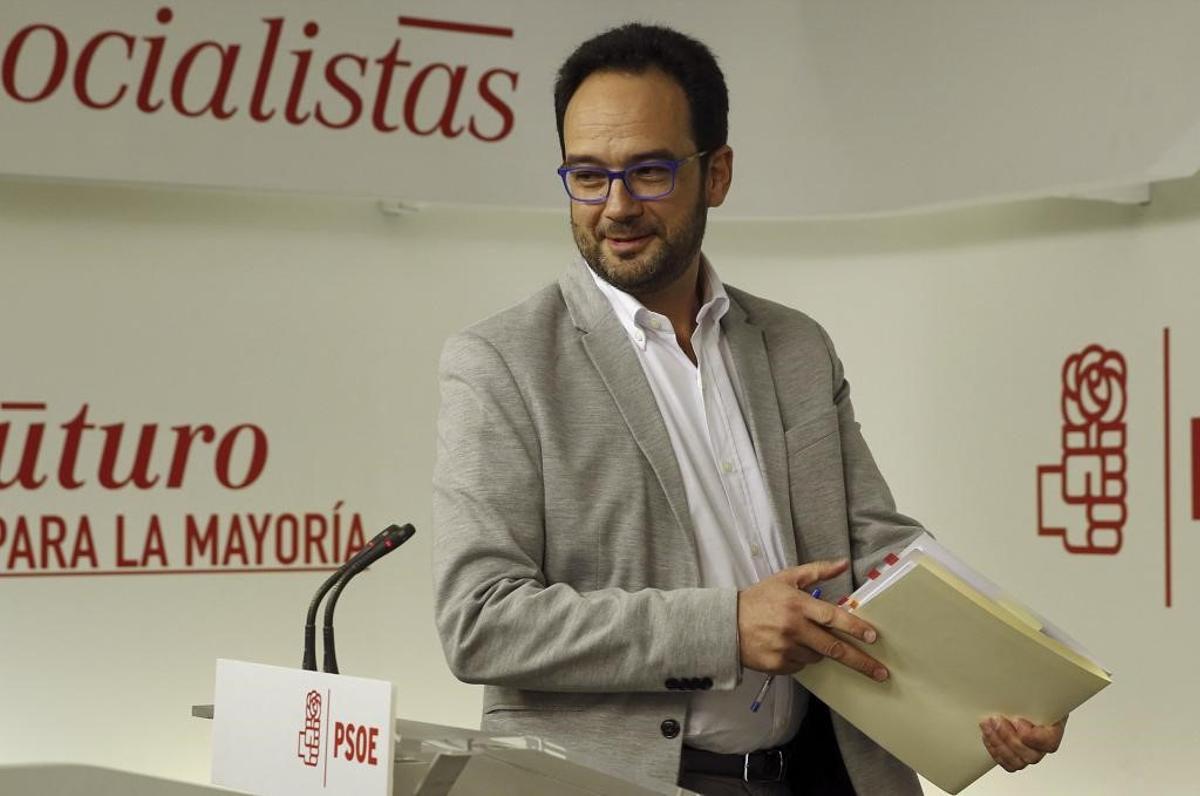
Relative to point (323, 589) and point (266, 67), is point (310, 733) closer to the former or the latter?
point (323, 589)

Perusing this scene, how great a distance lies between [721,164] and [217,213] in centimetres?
262

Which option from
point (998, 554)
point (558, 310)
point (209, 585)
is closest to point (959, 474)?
point (998, 554)

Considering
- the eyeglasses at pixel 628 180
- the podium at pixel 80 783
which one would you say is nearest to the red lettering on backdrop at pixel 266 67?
the eyeglasses at pixel 628 180

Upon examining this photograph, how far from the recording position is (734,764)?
5.69 feet

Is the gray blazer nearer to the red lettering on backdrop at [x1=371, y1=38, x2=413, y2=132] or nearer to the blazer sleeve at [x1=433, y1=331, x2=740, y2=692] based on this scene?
the blazer sleeve at [x1=433, y1=331, x2=740, y2=692]

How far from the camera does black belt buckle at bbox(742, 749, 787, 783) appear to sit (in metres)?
1.74

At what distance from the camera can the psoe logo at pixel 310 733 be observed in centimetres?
135

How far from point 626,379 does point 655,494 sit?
14 centimetres

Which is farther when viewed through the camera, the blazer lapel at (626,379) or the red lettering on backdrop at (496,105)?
the red lettering on backdrop at (496,105)

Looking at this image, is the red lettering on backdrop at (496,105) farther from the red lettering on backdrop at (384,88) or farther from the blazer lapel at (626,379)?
the blazer lapel at (626,379)

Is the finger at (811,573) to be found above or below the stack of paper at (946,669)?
above

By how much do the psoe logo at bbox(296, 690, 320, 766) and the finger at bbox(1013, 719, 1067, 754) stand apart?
73 centimetres

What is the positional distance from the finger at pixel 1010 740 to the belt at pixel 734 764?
0.25m

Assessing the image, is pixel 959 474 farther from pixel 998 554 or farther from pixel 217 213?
pixel 217 213
